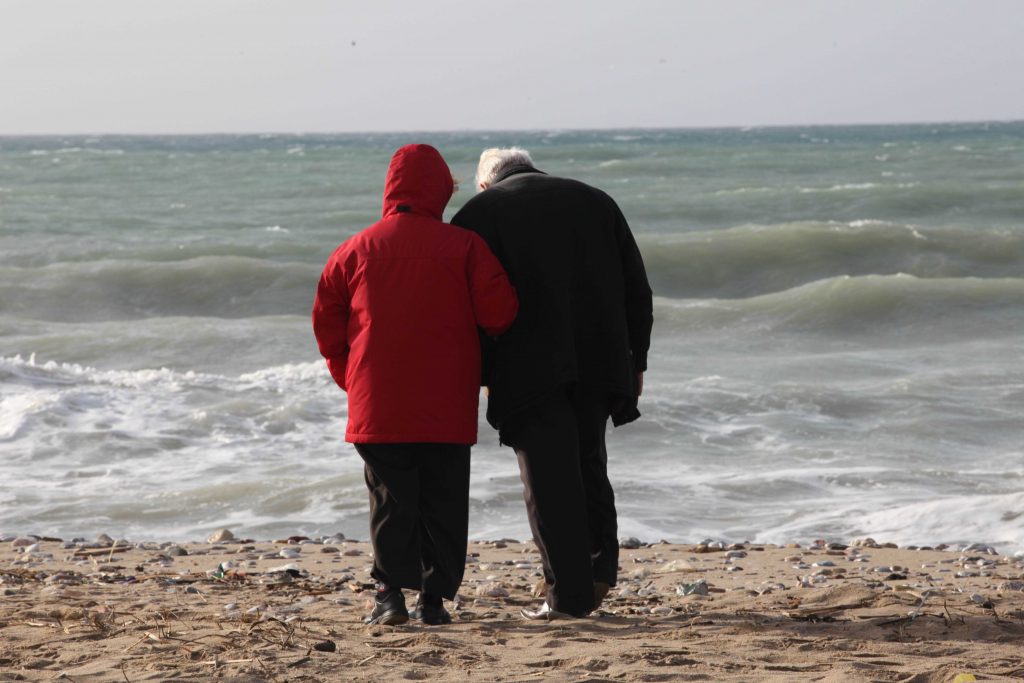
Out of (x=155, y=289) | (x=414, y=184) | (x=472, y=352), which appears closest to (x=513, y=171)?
(x=414, y=184)

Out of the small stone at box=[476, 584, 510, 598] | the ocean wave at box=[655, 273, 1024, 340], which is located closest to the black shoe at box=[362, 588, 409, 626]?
the small stone at box=[476, 584, 510, 598]

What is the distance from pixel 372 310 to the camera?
3.66 meters

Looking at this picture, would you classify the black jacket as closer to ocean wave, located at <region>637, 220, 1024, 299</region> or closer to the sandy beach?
the sandy beach

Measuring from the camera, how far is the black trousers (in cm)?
376

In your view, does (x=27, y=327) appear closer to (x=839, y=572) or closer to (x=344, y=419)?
(x=344, y=419)

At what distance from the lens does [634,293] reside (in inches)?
152

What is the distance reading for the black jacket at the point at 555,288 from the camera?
3.70 m

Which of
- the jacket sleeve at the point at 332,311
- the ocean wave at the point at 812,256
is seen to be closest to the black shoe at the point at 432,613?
the jacket sleeve at the point at 332,311

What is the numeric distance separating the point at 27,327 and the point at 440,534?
35.5ft

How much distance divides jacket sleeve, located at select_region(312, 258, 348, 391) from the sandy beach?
85 centimetres

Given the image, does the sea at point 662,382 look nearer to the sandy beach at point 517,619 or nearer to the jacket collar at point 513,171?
the sandy beach at point 517,619

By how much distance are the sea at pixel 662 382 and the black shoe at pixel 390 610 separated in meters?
2.39

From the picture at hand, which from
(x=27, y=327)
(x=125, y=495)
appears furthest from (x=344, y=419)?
(x=27, y=327)

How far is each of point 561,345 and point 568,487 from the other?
44cm
